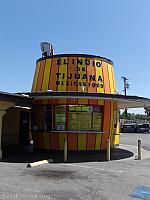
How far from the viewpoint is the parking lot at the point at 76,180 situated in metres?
8.55

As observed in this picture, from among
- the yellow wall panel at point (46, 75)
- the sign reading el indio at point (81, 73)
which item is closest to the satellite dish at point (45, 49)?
the yellow wall panel at point (46, 75)

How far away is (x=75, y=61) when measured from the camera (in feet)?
62.8

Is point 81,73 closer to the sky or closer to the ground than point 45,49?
closer to the ground

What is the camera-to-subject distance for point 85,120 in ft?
60.0

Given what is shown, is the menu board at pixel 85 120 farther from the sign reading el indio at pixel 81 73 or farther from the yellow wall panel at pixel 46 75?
the yellow wall panel at pixel 46 75

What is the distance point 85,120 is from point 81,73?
2.65 metres

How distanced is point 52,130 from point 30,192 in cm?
978

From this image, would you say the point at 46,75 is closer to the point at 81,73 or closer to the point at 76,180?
the point at 81,73

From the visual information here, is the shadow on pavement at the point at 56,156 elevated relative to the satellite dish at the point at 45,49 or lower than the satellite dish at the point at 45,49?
lower

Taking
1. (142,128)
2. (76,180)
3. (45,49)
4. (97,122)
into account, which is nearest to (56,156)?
(97,122)

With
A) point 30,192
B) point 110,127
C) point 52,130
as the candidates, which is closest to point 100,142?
point 110,127

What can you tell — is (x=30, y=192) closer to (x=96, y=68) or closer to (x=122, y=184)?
(x=122, y=184)

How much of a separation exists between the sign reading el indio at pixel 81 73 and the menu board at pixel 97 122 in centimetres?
171

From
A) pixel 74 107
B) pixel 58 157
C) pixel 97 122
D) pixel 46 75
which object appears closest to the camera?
pixel 58 157
